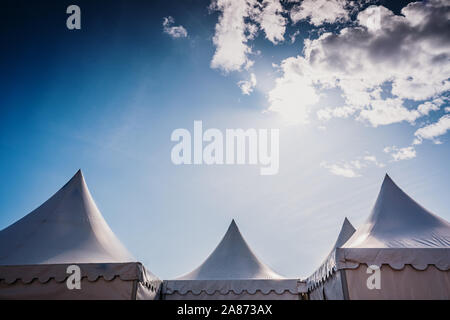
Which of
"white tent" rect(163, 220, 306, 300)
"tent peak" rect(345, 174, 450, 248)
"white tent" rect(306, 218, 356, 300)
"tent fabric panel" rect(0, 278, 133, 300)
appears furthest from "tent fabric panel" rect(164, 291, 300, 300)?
"tent fabric panel" rect(0, 278, 133, 300)

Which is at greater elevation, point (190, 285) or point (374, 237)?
point (374, 237)

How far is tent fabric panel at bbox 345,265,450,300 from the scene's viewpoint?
430 centimetres

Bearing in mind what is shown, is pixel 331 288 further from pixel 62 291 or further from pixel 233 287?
pixel 62 291

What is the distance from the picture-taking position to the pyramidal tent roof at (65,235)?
210 inches

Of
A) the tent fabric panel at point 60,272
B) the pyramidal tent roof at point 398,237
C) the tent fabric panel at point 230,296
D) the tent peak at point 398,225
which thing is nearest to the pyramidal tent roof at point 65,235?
the tent fabric panel at point 60,272

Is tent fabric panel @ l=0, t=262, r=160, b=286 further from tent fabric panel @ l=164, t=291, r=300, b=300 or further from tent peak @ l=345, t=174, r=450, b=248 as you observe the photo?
tent peak @ l=345, t=174, r=450, b=248

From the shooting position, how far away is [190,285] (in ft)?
24.8

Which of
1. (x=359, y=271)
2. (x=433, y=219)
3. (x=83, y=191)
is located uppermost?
(x=83, y=191)

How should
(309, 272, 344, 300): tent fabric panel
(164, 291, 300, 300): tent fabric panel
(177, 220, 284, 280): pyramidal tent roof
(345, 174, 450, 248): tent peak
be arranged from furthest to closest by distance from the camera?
(177, 220, 284, 280): pyramidal tent roof → (164, 291, 300, 300): tent fabric panel → (345, 174, 450, 248): tent peak → (309, 272, 344, 300): tent fabric panel

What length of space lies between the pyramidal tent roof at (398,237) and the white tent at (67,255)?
12.5ft

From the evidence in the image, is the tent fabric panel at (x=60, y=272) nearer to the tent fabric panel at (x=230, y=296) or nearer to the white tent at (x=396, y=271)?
the tent fabric panel at (x=230, y=296)
